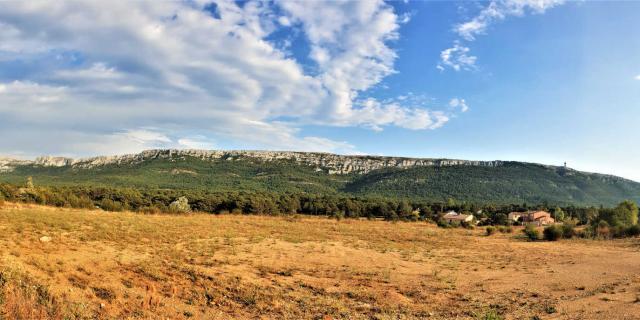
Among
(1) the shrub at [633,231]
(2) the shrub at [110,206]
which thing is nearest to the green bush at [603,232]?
(1) the shrub at [633,231]

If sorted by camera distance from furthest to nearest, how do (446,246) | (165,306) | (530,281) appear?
(446,246) < (530,281) < (165,306)

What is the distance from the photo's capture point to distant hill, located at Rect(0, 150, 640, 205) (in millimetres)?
129625

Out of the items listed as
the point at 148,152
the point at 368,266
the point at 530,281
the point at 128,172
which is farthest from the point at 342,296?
the point at 148,152

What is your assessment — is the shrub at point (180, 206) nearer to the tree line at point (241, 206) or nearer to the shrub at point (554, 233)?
the tree line at point (241, 206)

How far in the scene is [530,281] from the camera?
16.2m

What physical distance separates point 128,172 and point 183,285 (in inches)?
5262

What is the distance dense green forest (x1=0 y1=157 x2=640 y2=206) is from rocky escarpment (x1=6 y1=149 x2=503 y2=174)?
8663 mm

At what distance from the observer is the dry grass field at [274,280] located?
10.6 meters

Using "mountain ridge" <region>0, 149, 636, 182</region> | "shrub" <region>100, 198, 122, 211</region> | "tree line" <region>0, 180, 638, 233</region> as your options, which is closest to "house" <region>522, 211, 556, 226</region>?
"tree line" <region>0, 180, 638, 233</region>

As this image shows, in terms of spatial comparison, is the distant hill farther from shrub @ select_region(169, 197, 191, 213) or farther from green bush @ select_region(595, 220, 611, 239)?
green bush @ select_region(595, 220, 611, 239)

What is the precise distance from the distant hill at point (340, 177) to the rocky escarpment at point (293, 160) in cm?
46

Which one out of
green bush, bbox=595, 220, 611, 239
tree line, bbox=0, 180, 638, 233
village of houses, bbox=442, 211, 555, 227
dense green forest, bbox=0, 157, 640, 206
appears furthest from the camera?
dense green forest, bbox=0, 157, 640, 206

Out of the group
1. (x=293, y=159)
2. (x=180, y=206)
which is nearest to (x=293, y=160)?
(x=293, y=159)

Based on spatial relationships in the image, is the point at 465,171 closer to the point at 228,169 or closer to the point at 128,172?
the point at 228,169
